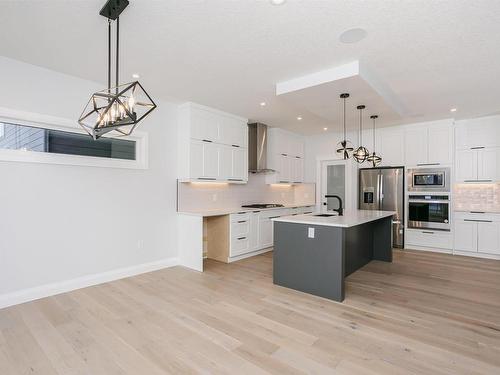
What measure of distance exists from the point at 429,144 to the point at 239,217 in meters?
4.18

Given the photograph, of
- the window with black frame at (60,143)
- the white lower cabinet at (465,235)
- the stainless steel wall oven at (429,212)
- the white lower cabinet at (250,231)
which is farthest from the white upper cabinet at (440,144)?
the window with black frame at (60,143)

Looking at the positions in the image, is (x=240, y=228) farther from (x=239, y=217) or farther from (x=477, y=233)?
(x=477, y=233)

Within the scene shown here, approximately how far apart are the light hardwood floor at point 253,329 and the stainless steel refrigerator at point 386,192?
6.86ft

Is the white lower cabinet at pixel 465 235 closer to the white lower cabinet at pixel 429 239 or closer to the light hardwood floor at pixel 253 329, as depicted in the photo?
the white lower cabinet at pixel 429 239

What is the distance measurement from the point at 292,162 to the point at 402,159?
7.90 feet

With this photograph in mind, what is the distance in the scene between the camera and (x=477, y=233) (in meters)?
5.34

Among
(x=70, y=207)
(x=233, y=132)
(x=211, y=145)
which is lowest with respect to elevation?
(x=70, y=207)

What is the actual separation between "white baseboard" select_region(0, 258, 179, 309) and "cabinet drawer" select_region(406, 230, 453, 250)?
15.9ft

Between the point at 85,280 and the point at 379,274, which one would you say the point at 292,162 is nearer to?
the point at 379,274

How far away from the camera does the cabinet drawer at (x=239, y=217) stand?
4902 millimetres

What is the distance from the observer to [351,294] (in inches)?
135

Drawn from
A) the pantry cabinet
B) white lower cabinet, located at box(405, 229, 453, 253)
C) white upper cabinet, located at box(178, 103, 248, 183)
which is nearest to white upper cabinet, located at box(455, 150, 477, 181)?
the pantry cabinet

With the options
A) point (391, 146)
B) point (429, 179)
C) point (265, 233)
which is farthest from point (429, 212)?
point (265, 233)

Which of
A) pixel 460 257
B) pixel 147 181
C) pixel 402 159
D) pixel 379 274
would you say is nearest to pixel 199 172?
pixel 147 181
